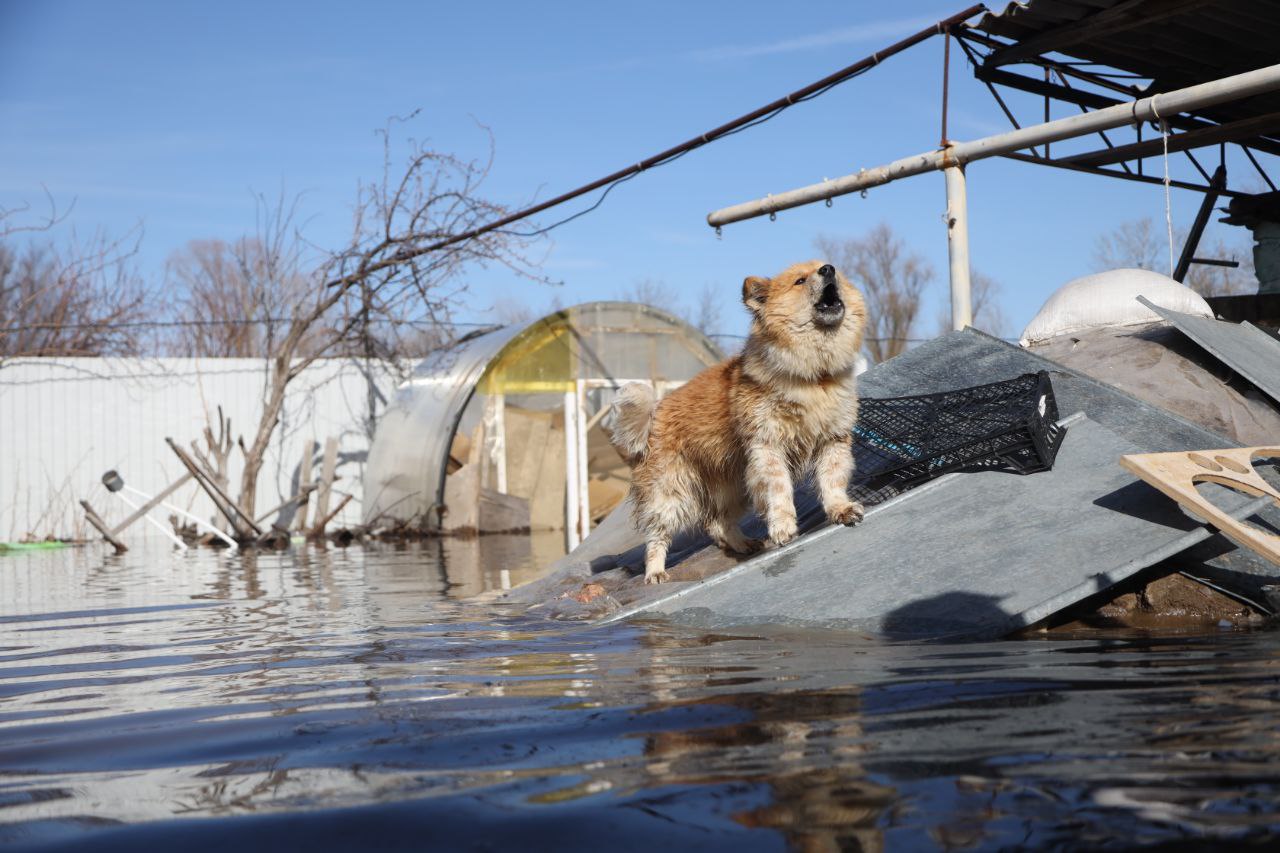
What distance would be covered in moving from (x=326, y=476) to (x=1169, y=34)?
14.9 metres

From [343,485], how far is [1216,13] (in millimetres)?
16113

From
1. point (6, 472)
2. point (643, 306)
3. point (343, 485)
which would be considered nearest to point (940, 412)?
point (643, 306)

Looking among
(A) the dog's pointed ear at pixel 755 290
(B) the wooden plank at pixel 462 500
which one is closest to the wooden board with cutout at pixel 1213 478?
(A) the dog's pointed ear at pixel 755 290

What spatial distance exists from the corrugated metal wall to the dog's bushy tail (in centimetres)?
1425

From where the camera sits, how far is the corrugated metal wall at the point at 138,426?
63.7 feet

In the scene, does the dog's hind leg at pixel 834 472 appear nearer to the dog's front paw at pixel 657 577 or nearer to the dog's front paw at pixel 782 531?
the dog's front paw at pixel 782 531

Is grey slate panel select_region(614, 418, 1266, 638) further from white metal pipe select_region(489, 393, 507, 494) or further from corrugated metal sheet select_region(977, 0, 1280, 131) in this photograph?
white metal pipe select_region(489, 393, 507, 494)

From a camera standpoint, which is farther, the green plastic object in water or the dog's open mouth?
the green plastic object in water

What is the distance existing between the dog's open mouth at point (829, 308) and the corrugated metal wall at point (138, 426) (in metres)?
15.6

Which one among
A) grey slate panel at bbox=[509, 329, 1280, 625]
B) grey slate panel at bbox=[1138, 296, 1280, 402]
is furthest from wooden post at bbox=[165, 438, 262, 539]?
grey slate panel at bbox=[1138, 296, 1280, 402]

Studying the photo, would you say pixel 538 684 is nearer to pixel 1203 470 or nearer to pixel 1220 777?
pixel 1220 777

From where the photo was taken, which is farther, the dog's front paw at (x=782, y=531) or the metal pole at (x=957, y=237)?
the metal pole at (x=957, y=237)

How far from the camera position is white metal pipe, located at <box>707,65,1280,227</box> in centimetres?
806

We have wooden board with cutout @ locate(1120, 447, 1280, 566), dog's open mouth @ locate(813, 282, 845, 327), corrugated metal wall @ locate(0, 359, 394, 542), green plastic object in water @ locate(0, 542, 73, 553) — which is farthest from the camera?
corrugated metal wall @ locate(0, 359, 394, 542)
